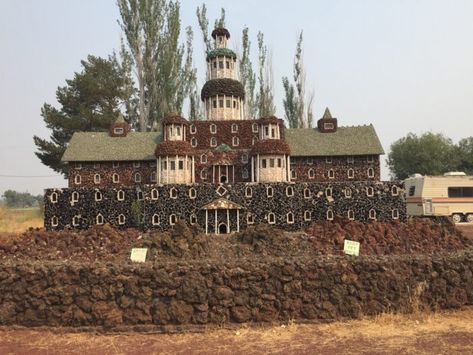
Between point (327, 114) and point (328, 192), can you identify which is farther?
point (327, 114)

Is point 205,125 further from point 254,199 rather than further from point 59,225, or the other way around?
point 59,225

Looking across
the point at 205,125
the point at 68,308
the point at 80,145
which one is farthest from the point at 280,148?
the point at 68,308

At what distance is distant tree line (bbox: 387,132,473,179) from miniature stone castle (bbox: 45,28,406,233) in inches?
1311

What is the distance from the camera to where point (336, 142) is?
34219 mm

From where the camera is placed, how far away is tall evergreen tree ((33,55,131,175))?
47.5 meters

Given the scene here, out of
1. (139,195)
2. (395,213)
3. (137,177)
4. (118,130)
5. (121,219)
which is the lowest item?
(121,219)

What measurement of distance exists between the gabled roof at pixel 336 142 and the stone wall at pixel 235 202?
586 centimetres

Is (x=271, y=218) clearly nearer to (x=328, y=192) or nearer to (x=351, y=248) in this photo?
(x=328, y=192)

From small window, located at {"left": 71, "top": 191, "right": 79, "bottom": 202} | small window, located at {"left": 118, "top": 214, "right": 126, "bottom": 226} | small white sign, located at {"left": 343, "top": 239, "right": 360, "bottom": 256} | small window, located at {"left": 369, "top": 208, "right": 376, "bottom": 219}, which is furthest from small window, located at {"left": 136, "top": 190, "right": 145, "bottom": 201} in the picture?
small white sign, located at {"left": 343, "top": 239, "right": 360, "bottom": 256}

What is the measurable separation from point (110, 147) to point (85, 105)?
64.1 feet

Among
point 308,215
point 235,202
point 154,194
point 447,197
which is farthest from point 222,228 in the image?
point 447,197

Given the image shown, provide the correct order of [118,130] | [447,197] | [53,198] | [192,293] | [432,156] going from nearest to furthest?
[192,293]
[53,198]
[118,130]
[447,197]
[432,156]

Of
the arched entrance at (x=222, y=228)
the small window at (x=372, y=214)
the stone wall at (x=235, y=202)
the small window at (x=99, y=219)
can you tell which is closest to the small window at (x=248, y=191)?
the stone wall at (x=235, y=202)

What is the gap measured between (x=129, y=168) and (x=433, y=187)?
28803 millimetres
